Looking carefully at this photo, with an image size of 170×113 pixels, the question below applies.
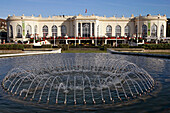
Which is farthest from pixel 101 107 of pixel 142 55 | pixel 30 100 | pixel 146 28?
pixel 146 28

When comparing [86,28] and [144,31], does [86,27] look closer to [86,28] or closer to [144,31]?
[86,28]

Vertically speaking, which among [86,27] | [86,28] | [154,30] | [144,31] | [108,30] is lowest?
[144,31]

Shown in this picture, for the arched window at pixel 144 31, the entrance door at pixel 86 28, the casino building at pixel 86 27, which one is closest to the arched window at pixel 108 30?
the casino building at pixel 86 27

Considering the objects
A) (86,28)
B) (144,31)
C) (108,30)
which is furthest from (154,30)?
(86,28)

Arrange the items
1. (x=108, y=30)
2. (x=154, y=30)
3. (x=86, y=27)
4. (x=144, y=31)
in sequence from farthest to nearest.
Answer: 1. (x=108, y=30)
2. (x=144, y=31)
3. (x=154, y=30)
4. (x=86, y=27)

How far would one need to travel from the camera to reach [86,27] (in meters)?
70.3

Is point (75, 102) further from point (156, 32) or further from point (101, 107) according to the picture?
point (156, 32)

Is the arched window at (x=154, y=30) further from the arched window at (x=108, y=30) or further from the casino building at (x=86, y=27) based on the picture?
the arched window at (x=108, y=30)


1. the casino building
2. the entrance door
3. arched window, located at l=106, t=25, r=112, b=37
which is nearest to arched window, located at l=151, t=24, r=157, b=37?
the casino building

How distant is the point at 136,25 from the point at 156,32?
22.7 feet

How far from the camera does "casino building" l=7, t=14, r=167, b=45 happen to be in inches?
2736

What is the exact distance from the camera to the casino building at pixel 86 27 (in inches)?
2736

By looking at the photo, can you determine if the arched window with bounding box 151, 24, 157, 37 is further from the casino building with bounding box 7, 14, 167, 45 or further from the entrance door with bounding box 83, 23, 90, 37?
the entrance door with bounding box 83, 23, 90, 37

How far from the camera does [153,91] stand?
12.4 metres
